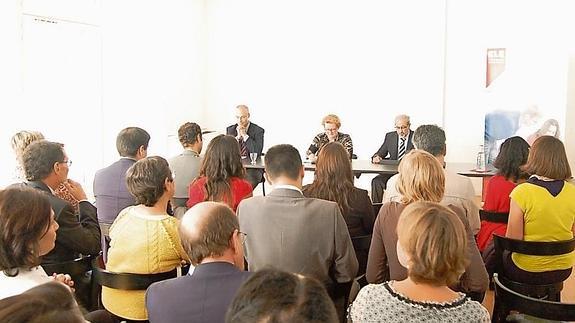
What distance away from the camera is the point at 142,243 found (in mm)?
2771

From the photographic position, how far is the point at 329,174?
3.42 metres

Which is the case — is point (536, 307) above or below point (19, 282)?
below

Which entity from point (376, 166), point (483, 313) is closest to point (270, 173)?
point (483, 313)

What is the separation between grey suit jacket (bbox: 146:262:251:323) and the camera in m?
2.02

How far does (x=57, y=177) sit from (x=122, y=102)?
460 cm

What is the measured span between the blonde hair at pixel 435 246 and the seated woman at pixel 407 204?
822mm

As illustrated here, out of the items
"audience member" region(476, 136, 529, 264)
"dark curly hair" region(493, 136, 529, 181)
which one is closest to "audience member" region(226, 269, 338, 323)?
"audience member" region(476, 136, 529, 264)

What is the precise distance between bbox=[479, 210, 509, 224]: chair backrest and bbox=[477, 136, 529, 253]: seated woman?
4 cm

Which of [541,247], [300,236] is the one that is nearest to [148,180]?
[300,236]

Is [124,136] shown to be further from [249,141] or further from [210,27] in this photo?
[210,27]

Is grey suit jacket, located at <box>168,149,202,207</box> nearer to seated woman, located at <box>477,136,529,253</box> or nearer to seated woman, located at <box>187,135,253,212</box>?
seated woman, located at <box>187,135,253,212</box>

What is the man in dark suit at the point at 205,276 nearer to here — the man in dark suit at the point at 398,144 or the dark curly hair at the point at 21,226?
the dark curly hair at the point at 21,226

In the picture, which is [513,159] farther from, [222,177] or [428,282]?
[428,282]

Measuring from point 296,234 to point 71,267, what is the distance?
1.07 metres
